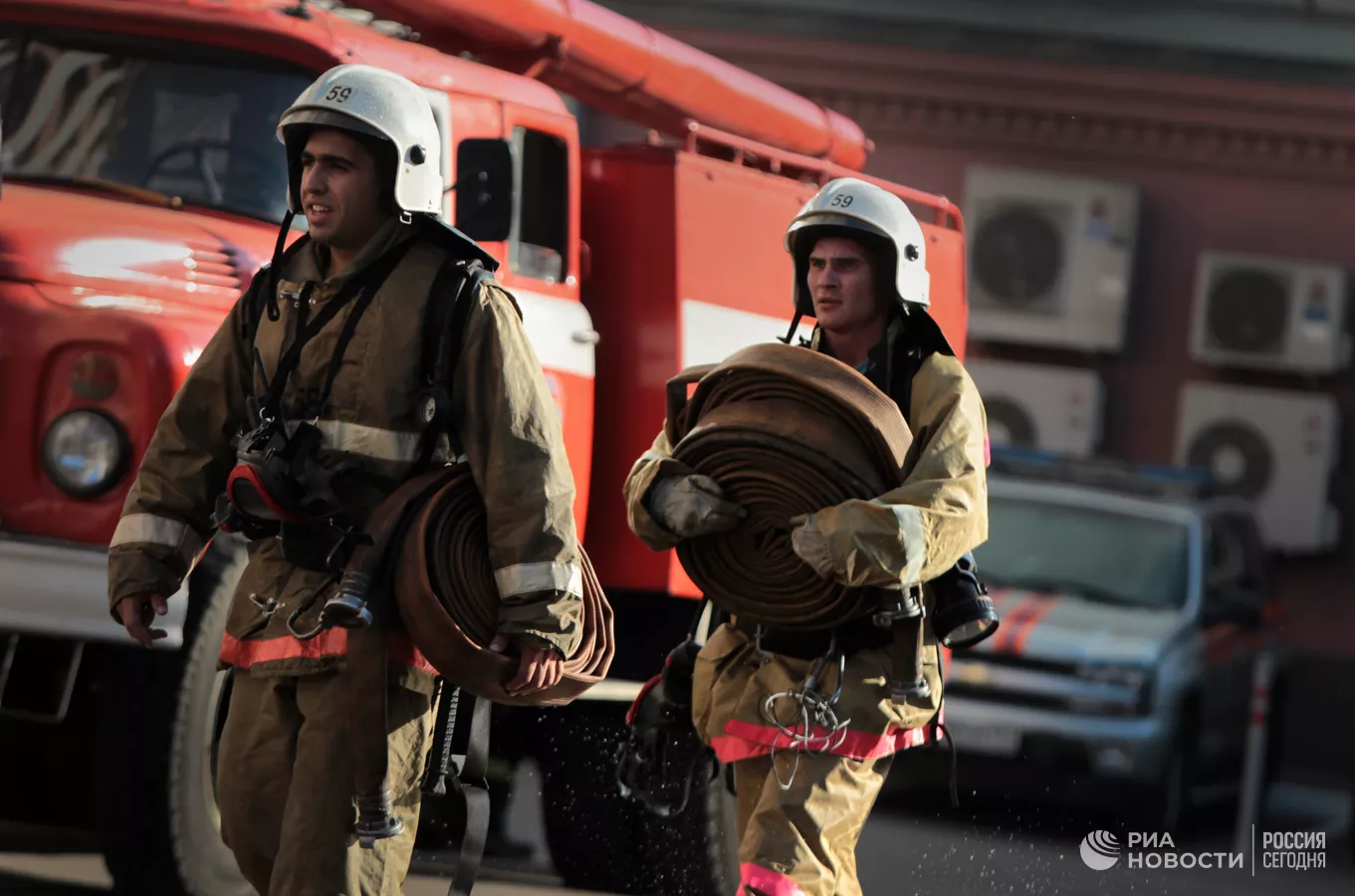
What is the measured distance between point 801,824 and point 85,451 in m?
2.37

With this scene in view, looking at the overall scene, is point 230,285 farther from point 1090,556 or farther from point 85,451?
point 1090,556

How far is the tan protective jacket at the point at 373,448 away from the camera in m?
4.79

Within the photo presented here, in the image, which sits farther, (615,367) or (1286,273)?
(1286,273)

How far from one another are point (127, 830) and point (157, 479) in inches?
74.4

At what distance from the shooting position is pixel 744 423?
5348mm

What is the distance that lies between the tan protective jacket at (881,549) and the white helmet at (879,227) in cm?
16

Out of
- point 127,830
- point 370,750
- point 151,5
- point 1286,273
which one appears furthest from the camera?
point 1286,273

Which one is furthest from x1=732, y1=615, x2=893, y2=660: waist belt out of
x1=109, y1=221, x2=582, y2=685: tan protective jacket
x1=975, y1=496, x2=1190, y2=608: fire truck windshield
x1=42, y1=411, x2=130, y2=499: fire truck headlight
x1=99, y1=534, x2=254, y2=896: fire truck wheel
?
x1=975, y1=496, x2=1190, y2=608: fire truck windshield

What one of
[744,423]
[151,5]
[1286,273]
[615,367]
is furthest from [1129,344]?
[744,423]

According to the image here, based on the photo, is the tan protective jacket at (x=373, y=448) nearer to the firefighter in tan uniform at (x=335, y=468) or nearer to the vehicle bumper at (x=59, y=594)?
the firefighter in tan uniform at (x=335, y=468)

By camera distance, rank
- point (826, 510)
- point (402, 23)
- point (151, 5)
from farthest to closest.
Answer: point (402, 23), point (151, 5), point (826, 510)

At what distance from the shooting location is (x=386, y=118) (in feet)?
16.2

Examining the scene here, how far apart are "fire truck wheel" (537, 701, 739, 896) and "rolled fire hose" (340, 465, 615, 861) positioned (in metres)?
3.09

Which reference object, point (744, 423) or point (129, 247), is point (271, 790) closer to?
point (744, 423)
